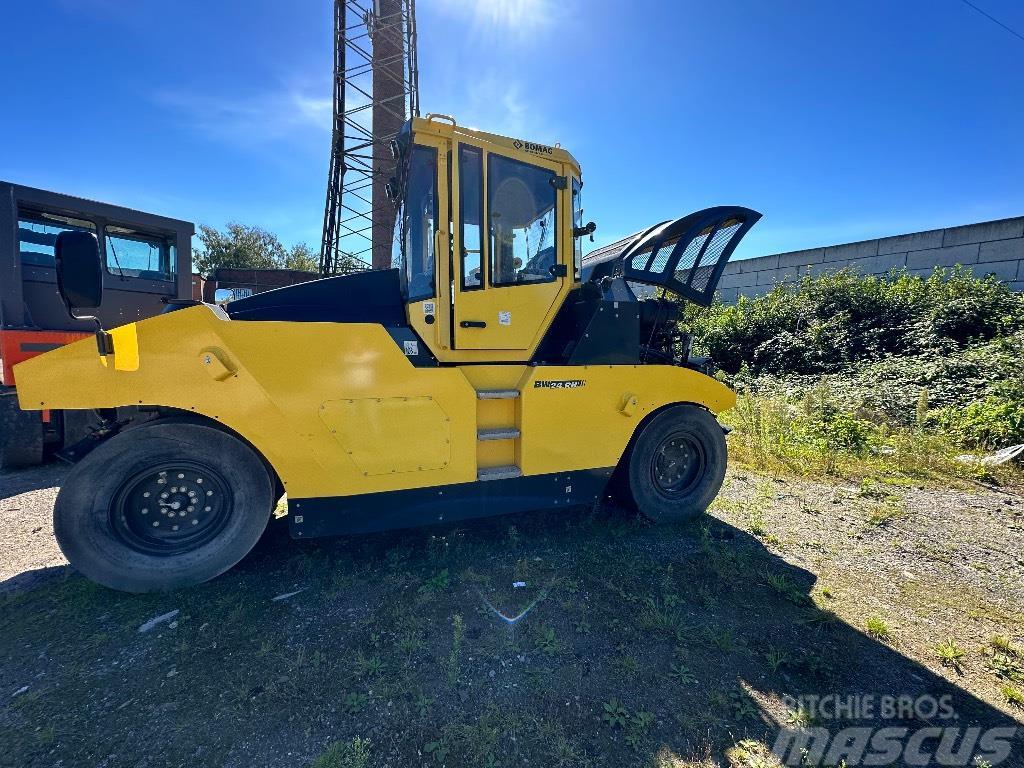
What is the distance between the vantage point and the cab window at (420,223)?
301 centimetres

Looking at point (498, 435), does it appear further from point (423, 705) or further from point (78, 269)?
point (78, 269)

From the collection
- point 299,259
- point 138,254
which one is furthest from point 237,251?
point 138,254

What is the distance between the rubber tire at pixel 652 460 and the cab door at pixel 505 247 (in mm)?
1283

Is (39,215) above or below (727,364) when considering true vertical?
above

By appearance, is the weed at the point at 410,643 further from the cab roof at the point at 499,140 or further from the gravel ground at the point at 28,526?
the cab roof at the point at 499,140

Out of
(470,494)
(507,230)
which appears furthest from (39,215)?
(470,494)

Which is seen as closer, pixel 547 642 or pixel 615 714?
pixel 615 714

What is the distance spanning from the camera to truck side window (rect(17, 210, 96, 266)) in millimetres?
4941

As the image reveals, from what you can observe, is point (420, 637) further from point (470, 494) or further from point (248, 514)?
point (248, 514)

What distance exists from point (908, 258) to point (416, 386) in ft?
35.5

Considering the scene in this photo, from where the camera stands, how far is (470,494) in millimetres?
3062

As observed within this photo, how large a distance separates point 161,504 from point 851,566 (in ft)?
14.9

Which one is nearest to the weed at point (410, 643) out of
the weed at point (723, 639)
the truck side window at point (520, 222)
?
the weed at point (723, 639)

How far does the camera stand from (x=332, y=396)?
267 cm
